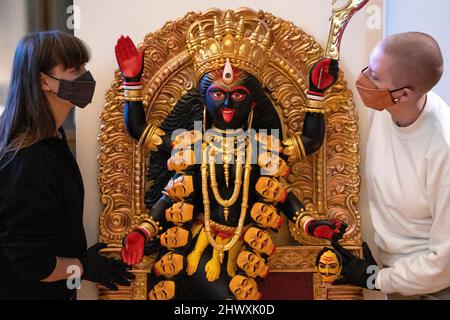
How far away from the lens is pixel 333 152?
208 centimetres

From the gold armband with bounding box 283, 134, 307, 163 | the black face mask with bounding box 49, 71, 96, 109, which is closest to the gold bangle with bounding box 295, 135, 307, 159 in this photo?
the gold armband with bounding box 283, 134, 307, 163

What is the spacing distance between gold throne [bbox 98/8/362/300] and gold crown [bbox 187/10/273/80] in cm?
4

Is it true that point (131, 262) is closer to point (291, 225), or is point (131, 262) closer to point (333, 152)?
point (291, 225)

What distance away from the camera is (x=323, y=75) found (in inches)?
76.2

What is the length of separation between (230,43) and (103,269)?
86cm

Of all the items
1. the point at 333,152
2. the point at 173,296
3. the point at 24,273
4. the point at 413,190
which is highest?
the point at 333,152

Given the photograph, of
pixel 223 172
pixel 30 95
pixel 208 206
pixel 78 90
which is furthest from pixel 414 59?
pixel 30 95

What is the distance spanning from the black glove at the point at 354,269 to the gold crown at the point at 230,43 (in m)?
0.67

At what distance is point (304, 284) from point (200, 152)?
60 centimetres

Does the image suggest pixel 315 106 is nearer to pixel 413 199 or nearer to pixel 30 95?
pixel 413 199

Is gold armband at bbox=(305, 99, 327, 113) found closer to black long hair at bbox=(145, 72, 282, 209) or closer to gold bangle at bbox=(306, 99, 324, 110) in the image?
gold bangle at bbox=(306, 99, 324, 110)

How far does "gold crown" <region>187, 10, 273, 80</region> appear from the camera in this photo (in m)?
1.88

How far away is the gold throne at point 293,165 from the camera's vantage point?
2.06m

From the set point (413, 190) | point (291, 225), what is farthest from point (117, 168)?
point (413, 190)
